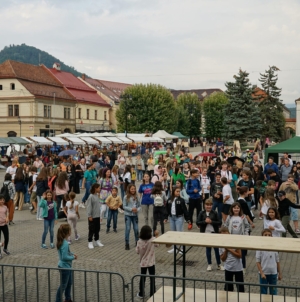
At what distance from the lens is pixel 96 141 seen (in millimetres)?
45438

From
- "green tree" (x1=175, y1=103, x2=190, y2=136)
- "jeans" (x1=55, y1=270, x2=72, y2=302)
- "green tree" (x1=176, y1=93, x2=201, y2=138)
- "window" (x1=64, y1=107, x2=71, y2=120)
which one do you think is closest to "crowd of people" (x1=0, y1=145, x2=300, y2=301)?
"jeans" (x1=55, y1=270, x2=72, y2=302)

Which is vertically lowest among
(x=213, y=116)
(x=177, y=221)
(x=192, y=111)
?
(x=177, y=221)

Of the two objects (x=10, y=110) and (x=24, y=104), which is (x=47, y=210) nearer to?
(x=24, y=104)

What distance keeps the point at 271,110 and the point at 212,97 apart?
30583 millimetres

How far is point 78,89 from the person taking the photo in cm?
8100

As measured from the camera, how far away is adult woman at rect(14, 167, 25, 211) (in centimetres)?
1786

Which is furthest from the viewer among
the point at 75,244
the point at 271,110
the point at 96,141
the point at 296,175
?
the point at 271,110

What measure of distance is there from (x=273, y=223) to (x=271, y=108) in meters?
54.9

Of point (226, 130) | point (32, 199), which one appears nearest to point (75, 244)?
point (32, 199)

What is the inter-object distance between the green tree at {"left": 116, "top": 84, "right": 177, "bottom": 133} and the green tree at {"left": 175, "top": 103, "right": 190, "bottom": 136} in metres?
8.24

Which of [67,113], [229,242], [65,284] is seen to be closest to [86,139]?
[67,113]

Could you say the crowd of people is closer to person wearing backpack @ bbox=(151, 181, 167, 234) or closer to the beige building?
person wearing backpack @ bbox=(151, 181, 167, 234)

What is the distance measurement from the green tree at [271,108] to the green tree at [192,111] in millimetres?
21866

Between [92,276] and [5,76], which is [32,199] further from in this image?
[5,76]
